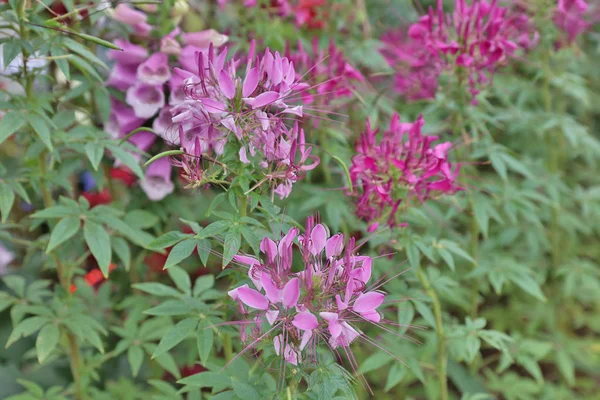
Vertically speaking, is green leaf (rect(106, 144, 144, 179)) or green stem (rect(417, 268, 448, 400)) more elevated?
green leaf (rect(106, 144, 144, 179))

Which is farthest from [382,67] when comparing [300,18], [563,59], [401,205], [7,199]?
[7,199]

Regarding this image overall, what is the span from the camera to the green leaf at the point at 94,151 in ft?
3.64

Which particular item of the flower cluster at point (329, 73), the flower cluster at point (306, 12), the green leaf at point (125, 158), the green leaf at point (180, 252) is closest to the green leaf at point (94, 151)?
the green leaf at point (125, 158)

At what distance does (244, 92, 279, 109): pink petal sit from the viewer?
2.66 feet

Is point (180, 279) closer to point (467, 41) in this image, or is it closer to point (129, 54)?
point (129, 54)

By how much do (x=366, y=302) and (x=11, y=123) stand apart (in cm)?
67

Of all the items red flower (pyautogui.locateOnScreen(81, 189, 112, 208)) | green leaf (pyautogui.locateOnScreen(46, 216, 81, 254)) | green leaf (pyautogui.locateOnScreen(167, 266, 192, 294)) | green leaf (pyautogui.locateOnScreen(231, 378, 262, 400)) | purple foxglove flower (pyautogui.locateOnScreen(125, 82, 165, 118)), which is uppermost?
purple foxglove flower (pyautogui.locateOnScreen(125, 82, 165, 118))

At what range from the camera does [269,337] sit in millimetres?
844

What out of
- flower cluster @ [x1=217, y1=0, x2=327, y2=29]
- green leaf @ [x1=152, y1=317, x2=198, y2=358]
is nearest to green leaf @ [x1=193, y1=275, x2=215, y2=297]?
green leaf @ [x1=152, y1=317, x2=198, y2=358]

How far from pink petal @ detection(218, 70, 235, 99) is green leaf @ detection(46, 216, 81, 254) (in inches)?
16.9

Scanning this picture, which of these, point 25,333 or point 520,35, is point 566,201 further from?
point 25,333

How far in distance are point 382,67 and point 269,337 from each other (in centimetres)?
104

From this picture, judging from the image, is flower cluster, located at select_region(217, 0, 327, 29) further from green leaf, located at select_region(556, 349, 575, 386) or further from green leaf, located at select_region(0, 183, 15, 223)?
green leaf, located at select_region(556, 349, 575, 386)

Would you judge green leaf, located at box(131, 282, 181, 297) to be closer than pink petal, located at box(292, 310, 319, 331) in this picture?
No
